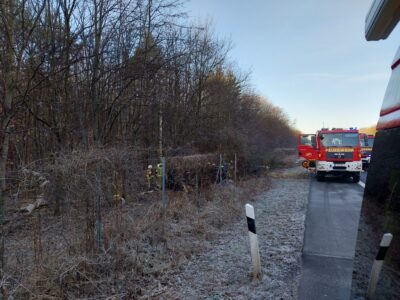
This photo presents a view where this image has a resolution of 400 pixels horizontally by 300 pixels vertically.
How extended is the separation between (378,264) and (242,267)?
3.57m

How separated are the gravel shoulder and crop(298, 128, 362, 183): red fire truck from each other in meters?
11.5

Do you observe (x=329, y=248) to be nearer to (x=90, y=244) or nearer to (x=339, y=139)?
(x=90, y=244)

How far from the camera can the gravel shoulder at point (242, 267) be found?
14.6ft

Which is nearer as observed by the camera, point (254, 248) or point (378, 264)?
point (378, 264)

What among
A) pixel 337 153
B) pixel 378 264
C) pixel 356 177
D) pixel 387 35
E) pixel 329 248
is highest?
pixel 387 35

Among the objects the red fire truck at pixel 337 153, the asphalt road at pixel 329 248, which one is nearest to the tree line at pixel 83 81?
the asphalt road at pixel 329 248

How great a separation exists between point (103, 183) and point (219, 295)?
8.02ft

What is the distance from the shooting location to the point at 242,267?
5332 millimetres

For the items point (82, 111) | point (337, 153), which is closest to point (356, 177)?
point (337, 153)

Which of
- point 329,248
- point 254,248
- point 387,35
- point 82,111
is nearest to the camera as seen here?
point 387,35

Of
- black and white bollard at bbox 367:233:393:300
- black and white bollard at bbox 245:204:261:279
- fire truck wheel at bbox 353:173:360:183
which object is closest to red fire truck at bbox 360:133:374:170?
fire truck wheel at bbox 353:173:360:183

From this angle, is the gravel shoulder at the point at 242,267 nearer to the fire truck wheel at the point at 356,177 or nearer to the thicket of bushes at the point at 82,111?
the thicket of bushes at the point at 82,111

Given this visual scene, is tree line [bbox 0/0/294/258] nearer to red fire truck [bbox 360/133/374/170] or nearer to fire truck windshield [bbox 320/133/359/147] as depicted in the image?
fire truck windshield [bbox 320/133/359/147]

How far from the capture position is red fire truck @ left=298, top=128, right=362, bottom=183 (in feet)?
61.7
